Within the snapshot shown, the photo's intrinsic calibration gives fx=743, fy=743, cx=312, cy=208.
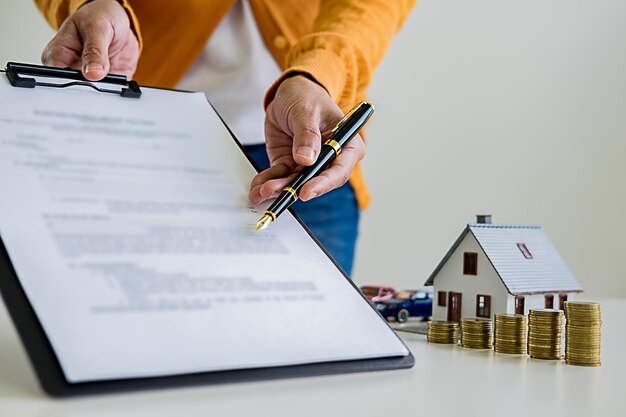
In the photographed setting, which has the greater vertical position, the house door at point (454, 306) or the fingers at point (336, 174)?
the fingers at point (336, 174)

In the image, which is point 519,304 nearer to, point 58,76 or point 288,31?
point 58,76

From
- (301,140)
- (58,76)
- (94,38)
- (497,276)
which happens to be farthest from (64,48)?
(497,276)

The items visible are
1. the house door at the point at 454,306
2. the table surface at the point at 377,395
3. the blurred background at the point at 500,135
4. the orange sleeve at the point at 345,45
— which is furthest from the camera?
the blurred background at the point at 500,135

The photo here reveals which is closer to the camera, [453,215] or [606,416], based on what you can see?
[606,416]

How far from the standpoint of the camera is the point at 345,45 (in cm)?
104

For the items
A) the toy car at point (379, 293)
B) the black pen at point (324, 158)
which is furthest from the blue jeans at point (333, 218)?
the black pen at point (324, 158)

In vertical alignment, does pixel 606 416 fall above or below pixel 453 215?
above

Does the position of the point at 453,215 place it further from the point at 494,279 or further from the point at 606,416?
the point at 606,416

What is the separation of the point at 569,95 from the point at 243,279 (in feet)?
6.26

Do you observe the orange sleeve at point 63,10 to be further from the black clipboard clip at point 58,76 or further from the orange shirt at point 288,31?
the black clipboard clip at point 58,76

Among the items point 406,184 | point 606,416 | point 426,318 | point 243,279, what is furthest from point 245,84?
point 406,184

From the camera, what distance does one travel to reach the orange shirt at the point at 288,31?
1048 mm

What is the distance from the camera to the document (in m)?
0.48

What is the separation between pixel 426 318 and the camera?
0.94 m
